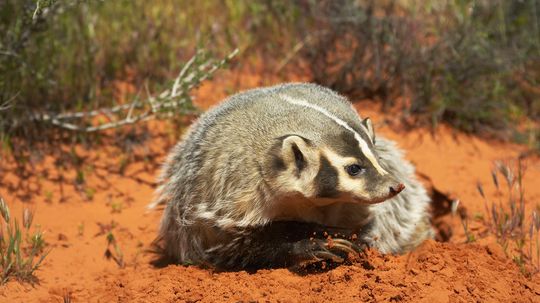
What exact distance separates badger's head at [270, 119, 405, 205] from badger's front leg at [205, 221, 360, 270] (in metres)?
0.20

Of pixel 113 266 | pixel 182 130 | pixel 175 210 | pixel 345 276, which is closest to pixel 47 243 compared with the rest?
pixel 113 266

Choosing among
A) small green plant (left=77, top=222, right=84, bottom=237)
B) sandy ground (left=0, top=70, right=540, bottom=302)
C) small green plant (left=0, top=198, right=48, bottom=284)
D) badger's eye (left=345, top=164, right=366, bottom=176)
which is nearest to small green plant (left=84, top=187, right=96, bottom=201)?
sandy ground (left=0, top=70, right=540, bottom=302)

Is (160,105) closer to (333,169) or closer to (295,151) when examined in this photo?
(295,151)

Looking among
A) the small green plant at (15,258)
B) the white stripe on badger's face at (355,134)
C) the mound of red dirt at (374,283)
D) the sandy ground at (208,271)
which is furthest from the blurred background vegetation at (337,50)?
the mound of red dirt at (374,283)

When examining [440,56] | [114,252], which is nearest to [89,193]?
[114,252]

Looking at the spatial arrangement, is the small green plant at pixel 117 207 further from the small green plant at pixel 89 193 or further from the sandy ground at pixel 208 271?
the small green plant at pixel 89 193

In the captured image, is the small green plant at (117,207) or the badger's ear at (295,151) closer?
the badger's ear at (295,151)

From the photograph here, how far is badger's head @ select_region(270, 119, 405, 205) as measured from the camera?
2.42m

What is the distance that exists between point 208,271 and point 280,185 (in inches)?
22.1

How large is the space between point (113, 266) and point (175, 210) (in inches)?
23.2

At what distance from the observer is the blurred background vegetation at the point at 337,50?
443 centimetres

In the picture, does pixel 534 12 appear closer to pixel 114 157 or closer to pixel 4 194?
pixel 114 157

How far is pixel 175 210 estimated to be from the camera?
3.03m

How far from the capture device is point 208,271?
2.82m
